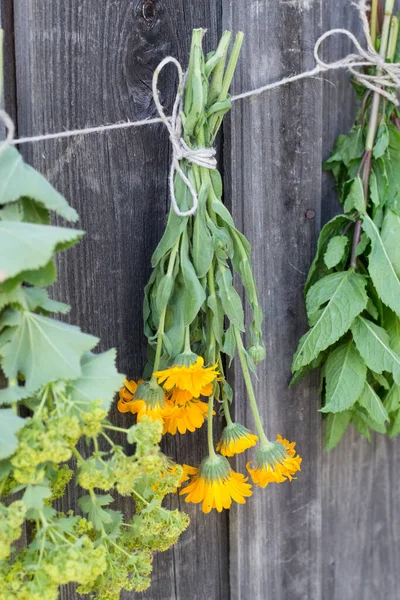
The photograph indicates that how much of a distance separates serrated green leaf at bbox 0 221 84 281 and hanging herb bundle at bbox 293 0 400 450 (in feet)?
1.78

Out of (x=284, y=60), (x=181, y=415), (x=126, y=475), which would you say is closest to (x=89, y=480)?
(x=126, y=475)

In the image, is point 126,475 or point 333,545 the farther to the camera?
point 333,545

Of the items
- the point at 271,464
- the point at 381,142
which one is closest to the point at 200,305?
the point at 271,464

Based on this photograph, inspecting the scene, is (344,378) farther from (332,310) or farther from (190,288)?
(190,288)

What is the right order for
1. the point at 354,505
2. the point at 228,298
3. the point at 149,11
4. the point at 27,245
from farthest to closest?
the point at 354,505, the point at 149,11, the point at 228,298, the point at 27,245

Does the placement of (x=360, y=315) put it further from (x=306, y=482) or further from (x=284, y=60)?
(x=284, y=60)

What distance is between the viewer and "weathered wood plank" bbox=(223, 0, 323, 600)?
1162 mm

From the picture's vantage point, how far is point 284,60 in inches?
46.6

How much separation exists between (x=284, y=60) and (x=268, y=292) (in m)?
0.40

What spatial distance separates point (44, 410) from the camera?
749mm

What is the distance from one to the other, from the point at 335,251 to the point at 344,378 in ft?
0.71

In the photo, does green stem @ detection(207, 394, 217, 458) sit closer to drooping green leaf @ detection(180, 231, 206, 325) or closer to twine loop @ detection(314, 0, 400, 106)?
drooping green leaf @ detection(180, 231, 206, 325)

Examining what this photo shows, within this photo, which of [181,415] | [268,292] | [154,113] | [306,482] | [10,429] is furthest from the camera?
[306,482]

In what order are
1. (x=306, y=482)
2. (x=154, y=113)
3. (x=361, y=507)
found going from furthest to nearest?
(x=361, y=507), (x=306, y=482), (x=154, y=113)
